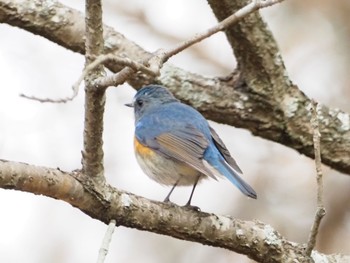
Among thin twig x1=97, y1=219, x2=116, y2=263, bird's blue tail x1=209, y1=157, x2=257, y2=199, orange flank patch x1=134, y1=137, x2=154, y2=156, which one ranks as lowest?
thin twig x1=97, y1=219, x2=116, y2=263

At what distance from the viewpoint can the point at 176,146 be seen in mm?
4367

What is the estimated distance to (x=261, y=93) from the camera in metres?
4.61

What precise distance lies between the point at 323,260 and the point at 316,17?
3.69 metres

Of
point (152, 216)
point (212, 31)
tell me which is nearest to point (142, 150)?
point (152, 216)

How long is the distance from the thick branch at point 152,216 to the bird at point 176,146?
0.49 metres

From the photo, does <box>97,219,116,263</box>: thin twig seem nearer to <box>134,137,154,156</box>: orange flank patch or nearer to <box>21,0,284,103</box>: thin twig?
<box>21,0,284,103</box>: thin twig

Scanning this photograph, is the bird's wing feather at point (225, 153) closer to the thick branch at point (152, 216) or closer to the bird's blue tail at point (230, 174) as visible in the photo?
the bird's blue tail at point (230, 174)

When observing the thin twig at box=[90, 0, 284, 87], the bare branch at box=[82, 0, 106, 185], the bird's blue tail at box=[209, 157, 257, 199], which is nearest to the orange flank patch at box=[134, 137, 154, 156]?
the bird's blue tail at box=[209, 157, 257, 199]

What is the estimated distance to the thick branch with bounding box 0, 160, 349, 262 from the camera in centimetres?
300

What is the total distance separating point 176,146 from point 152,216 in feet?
3.52

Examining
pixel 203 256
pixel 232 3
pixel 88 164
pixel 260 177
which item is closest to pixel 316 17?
pixel 260 177

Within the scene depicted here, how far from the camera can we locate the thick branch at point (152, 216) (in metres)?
3.00

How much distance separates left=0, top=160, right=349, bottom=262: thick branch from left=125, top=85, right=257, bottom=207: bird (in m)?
0.49

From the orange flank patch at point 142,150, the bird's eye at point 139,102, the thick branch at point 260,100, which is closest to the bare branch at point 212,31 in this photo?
the thick branch at point 260,100
